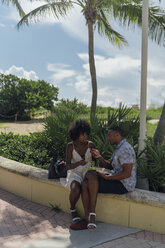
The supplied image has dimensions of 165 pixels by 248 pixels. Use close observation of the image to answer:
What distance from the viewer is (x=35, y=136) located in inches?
271

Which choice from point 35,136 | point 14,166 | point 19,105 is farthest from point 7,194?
point 19,105

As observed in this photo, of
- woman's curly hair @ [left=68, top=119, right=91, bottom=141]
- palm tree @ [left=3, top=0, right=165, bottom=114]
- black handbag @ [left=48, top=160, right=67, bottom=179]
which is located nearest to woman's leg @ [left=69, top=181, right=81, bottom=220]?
black handbag @ [left=48, top=160, right=67, bottom=179]

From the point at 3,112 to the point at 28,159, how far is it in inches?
508

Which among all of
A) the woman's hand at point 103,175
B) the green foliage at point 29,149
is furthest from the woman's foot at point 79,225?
the green foliage at point 29,149

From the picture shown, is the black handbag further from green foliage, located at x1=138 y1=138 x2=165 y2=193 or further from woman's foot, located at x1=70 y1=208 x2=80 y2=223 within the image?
green foliage, located at x1=138 y1=138 x2=165 y2=193

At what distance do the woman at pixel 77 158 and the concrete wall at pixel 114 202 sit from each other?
0.31m

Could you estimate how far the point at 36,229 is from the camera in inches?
138

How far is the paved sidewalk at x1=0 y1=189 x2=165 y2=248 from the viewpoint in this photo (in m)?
3.15

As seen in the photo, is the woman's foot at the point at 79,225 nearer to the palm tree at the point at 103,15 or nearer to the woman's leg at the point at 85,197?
the woman's leg at the point at 85,197

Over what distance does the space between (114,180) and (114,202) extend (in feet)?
1.13

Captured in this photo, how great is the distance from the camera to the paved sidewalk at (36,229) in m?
3.15

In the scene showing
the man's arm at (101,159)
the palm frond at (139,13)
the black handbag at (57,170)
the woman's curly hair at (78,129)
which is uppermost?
the palm frond at (139,13)

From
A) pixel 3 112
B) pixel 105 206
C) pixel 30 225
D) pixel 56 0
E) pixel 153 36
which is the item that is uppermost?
pixel 56 0

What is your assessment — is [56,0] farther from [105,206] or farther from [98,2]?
[105,206]
